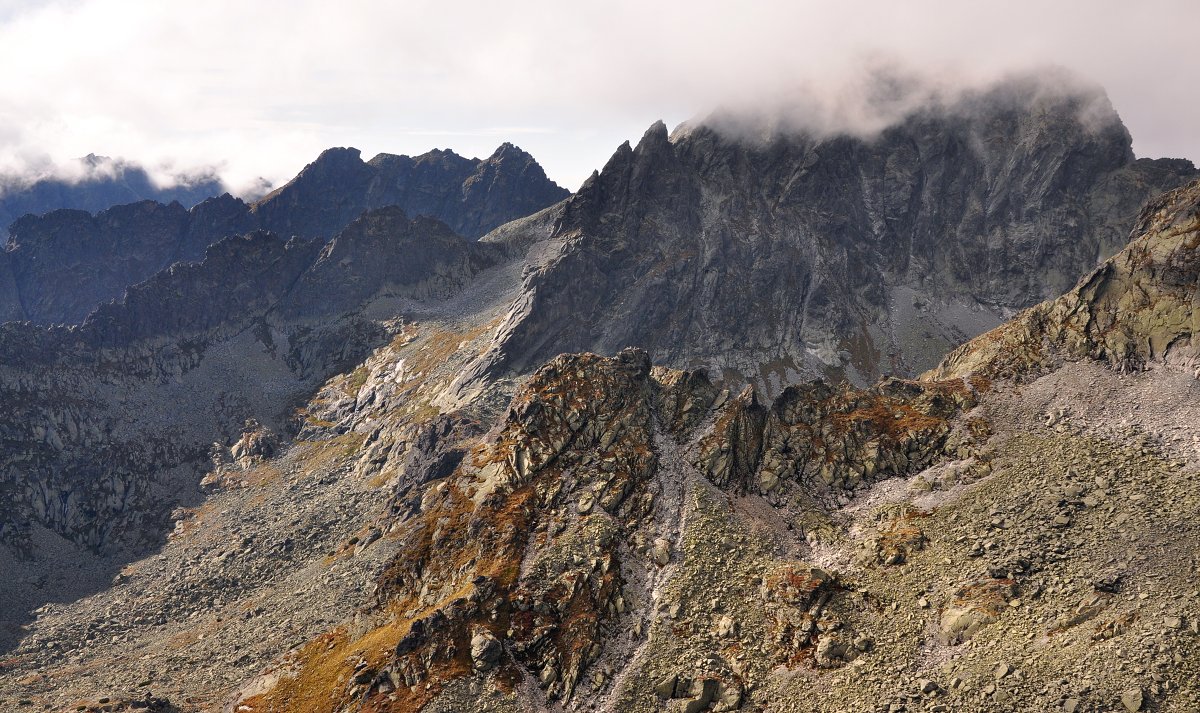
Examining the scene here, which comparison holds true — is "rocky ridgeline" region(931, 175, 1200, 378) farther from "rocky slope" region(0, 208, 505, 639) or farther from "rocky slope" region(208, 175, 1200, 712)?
"rocky slope" region(0, 208, 505, 639)

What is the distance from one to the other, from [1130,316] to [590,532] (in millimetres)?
65359

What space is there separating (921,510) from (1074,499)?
13.1 metres

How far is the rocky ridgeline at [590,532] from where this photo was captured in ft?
202

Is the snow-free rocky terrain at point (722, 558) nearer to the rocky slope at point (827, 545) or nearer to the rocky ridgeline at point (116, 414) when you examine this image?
the rocky slope at point (827, 545)

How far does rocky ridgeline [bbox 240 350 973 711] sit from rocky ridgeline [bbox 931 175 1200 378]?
949 cm

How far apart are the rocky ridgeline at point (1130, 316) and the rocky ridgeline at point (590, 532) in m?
9.49

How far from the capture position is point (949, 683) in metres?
50.9

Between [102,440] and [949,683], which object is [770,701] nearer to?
[949,683]

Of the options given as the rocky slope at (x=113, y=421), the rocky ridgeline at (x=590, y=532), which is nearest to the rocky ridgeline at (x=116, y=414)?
the rocky slope at (x=113, y=421)

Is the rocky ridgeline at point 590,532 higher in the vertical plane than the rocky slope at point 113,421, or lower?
lower

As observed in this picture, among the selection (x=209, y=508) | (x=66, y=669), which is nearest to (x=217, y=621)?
(x=66, y=669)

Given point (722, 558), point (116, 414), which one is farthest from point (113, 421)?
point (722, 558)

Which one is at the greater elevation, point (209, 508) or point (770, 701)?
point (209, 508)

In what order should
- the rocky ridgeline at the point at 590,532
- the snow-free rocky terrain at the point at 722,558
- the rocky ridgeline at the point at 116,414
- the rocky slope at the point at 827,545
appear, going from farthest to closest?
the rocky ridgeline at the point at 116,414
the rocky ridgeline at the point at 590,532
the snow-free rocky terrain at the point at 722,558
the rocky slope at the point at 827,545
